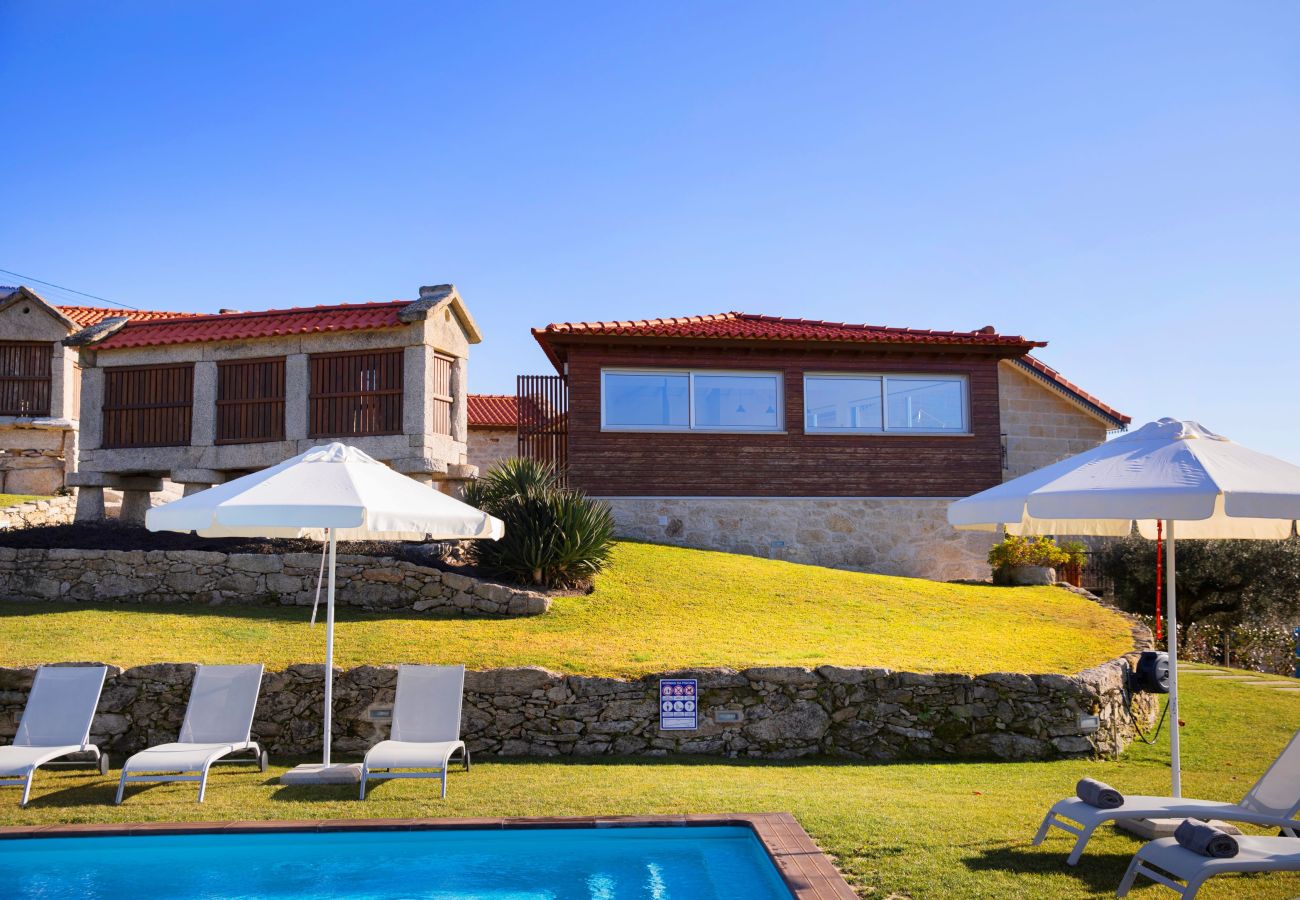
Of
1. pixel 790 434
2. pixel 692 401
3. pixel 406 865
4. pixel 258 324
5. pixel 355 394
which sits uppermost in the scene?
pixel 258 324

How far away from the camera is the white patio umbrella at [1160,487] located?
589cm

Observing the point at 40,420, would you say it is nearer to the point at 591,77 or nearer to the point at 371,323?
the point at 371,323

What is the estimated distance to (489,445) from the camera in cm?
3127

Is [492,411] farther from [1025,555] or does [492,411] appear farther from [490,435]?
[1025,555]

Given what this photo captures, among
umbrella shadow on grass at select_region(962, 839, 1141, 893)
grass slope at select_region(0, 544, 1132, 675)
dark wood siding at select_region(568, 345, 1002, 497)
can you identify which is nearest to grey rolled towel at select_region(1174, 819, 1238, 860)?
umbrella shadow on grass at select_region(962, 839, 1141, 893)

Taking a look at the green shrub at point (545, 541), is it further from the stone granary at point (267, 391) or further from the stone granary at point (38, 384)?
the stone granary at point (38, 384)

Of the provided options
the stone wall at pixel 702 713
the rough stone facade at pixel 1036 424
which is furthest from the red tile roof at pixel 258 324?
the rough stone facade at pixel 1036 424

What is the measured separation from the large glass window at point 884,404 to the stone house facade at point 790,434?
3cm

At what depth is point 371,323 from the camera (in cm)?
1670

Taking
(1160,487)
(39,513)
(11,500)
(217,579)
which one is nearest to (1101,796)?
(1160,487)

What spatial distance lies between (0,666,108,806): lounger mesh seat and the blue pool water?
1864 mm

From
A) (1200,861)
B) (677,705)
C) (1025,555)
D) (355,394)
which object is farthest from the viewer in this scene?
(1025,555)

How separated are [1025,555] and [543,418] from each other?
9908 millimetres

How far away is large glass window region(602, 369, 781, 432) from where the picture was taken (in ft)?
64.6
